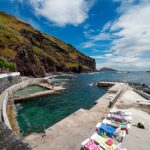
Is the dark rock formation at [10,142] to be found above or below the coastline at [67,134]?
above

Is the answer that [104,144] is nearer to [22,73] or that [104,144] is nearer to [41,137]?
[41,137]

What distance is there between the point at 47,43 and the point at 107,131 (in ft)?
631

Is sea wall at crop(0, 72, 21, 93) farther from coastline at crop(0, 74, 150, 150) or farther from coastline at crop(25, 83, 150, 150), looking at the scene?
coastline at crop(25, 83, 150, 150)

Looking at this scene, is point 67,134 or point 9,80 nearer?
point 67,134

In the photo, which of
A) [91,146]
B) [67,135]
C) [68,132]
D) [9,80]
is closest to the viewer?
[91,146]

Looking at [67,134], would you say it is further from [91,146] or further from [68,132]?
[91,146]

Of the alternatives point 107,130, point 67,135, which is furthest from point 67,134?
point 107,130

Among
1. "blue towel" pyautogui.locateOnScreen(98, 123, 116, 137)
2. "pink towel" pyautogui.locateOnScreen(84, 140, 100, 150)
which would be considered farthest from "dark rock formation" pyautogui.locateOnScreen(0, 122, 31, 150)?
"blue towel" pyautogui.locateOnScreen(98, 123, 116, 137)

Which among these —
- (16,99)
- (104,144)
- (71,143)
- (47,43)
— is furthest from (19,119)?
(47,43)

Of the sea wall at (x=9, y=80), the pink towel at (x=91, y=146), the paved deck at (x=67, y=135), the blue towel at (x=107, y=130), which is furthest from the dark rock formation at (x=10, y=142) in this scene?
the sea wall at (x=9, y=80)

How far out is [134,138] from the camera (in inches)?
Result: 603

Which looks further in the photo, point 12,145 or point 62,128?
point 62,128

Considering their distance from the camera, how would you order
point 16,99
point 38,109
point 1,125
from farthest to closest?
point 16,99, point 38,109, point 1,125

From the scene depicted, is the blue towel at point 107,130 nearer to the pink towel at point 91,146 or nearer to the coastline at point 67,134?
the coastline at point 67,134
